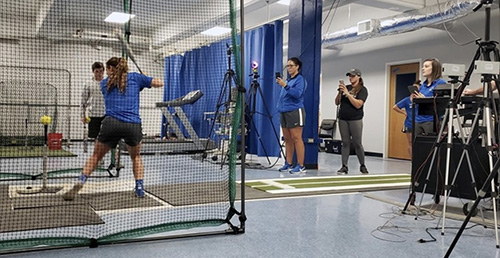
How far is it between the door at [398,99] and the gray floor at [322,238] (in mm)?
5305

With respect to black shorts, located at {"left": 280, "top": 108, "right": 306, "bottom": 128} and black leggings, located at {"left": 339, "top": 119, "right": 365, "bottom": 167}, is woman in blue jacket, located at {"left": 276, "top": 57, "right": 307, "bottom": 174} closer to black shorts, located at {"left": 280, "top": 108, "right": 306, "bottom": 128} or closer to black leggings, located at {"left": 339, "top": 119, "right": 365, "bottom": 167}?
black shorts, located at {"left": 280, "top": 108, "right": 306, "bottom": 128}

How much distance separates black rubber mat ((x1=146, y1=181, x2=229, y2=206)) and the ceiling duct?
4245mm

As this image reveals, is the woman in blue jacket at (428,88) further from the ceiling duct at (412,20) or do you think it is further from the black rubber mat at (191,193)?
the ceiling duct at (412,20)

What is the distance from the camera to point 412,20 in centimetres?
712

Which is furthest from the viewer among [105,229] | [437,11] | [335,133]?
[335,133]

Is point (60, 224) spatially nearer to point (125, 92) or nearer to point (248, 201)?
point (125, 92)

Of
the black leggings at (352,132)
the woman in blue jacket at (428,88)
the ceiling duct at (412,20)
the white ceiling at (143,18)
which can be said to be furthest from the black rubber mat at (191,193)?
the ceiling duct at (412,20)

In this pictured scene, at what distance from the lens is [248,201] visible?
396 centimetres

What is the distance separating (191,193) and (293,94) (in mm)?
2388

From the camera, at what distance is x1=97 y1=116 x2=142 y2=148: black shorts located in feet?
11.7

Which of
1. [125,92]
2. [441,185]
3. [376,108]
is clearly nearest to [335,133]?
[376,108]

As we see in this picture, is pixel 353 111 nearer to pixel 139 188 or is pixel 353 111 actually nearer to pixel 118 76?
pixel 139 188

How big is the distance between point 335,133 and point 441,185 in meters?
6.98

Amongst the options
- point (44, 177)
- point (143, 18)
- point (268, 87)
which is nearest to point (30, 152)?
point (44, 177)
